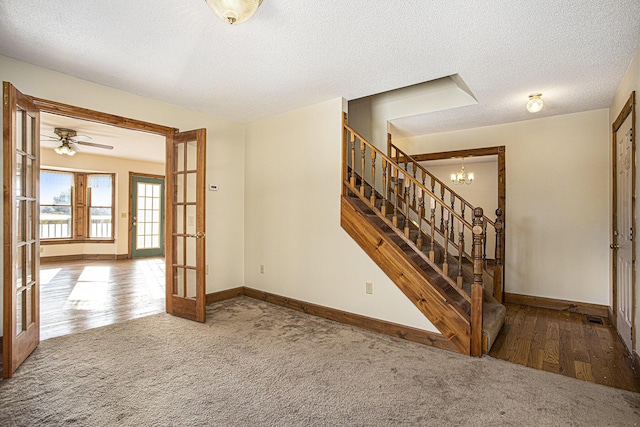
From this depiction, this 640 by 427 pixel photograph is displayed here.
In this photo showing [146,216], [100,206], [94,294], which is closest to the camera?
[94,294]

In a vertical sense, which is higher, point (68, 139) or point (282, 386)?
point (68, 139)

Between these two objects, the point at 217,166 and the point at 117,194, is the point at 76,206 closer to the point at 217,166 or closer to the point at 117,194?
the point at 117,194

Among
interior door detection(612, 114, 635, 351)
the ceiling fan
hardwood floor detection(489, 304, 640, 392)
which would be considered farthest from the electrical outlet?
the ceiling fan

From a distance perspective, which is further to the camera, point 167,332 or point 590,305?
point 590,305

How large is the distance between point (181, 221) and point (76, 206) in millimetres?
6002

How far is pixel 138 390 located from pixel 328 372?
4.43 feet

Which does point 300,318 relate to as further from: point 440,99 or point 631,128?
point 631,128

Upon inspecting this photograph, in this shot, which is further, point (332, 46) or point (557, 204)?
point (557, 204)

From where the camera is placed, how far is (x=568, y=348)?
291 centimetres

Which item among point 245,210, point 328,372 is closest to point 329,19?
point 328,372

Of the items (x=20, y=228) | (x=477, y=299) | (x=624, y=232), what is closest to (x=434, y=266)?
(x=477, y=299)

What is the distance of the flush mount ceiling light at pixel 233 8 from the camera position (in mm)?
1777

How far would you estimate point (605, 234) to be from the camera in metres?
3.88

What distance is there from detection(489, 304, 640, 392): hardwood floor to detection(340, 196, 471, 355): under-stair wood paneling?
1.28 feet
